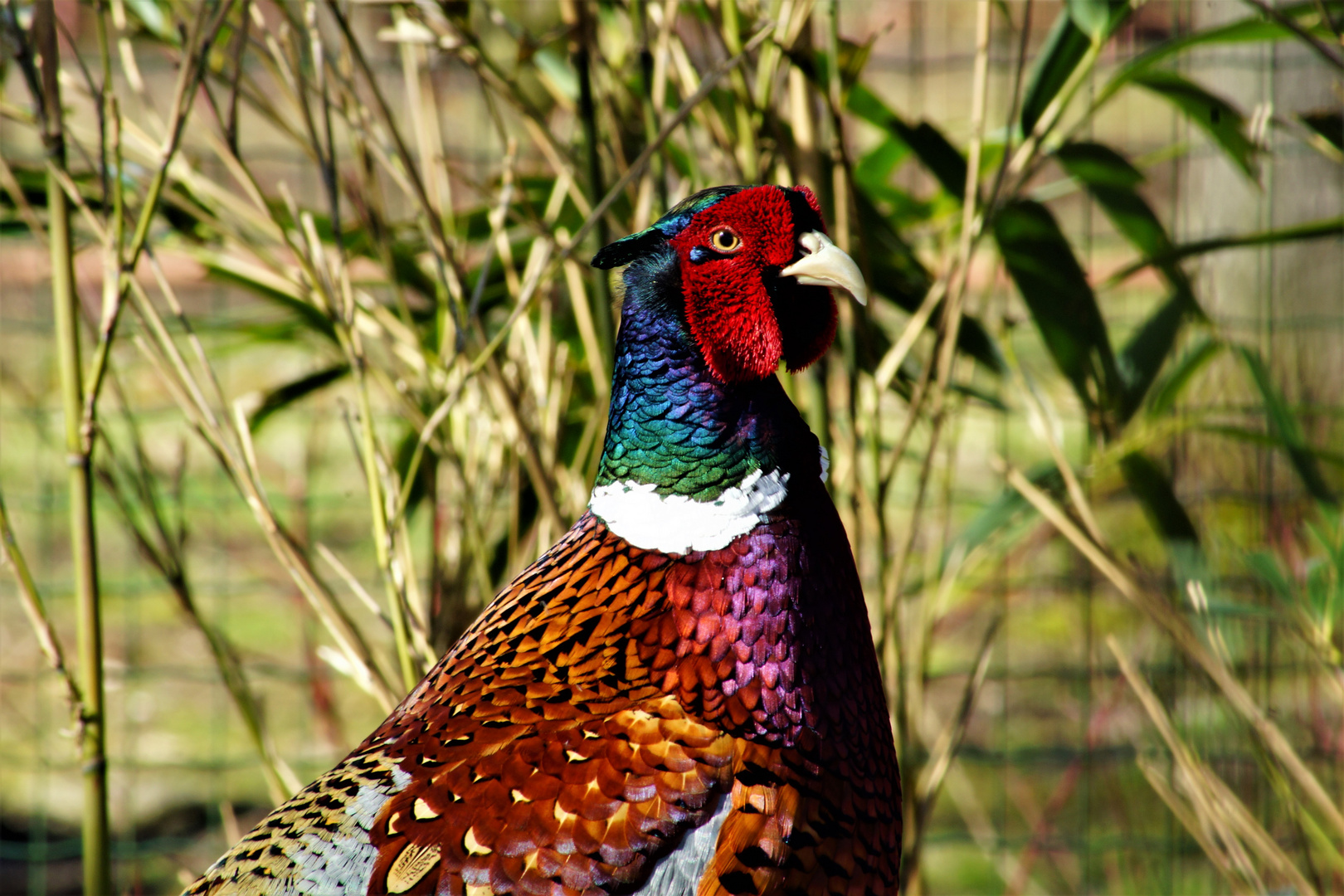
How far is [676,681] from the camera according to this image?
1.05 meters

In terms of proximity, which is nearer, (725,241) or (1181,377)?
(725,241)

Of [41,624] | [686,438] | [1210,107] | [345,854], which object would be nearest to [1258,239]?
[1210,107]

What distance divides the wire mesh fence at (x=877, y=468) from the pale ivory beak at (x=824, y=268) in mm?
392

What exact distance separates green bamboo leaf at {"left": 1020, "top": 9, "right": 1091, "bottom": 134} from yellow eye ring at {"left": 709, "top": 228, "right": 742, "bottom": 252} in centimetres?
79

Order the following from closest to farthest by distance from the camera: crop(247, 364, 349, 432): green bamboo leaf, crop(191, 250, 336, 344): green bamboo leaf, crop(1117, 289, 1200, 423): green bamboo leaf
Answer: crop(191, 250, 336, 344): green bamboo leaf
crop(1117, 289, 1200, 423): green bamboo leaf
crop(247, 364, 349, 432): green bamboo leaf

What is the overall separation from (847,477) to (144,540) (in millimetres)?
895

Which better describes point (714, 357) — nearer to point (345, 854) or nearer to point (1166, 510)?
Result: point (345, 854)

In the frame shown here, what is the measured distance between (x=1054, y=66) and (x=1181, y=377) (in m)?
0.58

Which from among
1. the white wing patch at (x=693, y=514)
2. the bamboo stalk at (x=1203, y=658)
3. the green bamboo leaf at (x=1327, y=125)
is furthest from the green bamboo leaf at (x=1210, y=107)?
the white wing patch at (x=693, y=514)

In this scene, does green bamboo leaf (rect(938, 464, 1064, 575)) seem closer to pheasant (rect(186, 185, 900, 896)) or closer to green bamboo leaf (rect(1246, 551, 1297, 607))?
green bamboo leaf (rect(1246, 551, 1297, 607))

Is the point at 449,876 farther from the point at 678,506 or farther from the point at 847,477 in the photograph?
the point at 847,477

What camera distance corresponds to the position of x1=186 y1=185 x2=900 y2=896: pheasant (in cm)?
99

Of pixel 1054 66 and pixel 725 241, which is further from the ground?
pixel 1054 66

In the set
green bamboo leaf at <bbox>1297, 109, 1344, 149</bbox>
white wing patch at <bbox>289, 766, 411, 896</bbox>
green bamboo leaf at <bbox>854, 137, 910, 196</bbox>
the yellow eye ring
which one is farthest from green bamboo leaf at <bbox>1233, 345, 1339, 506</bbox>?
white wing patch at <bbox>289, 766, 411, 896</bbox>
